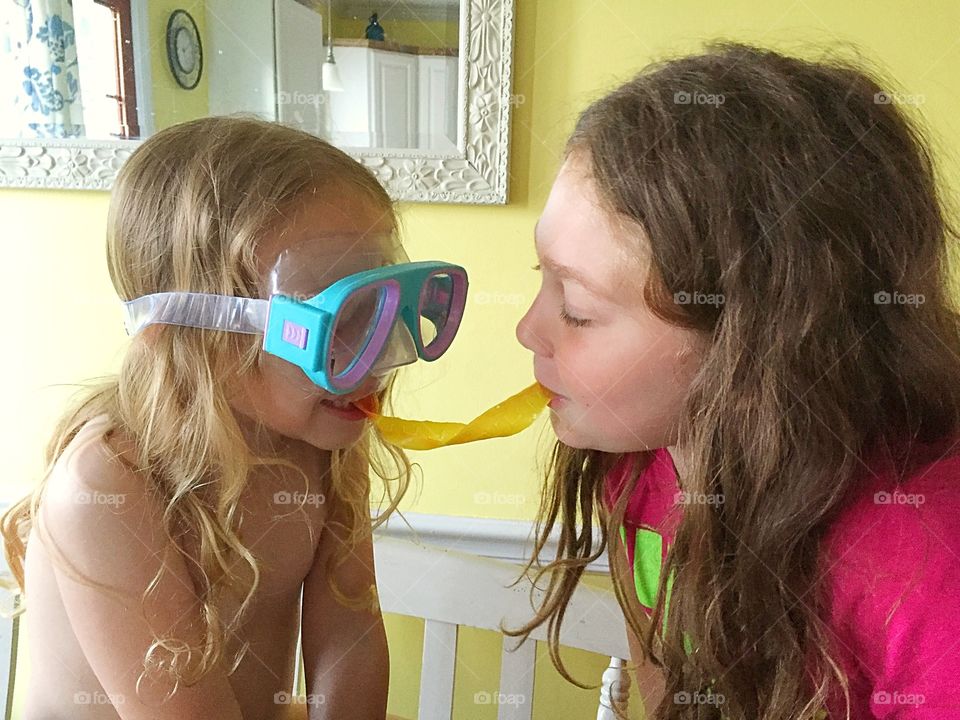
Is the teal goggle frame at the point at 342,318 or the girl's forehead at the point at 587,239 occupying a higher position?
the girl's forehead at the point at 587,239

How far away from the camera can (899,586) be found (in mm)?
637

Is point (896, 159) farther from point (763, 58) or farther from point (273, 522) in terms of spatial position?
point (273, 522)

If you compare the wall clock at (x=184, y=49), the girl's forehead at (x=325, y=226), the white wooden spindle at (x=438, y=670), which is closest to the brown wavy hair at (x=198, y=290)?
the girl's forehead at (x=325, y=226)

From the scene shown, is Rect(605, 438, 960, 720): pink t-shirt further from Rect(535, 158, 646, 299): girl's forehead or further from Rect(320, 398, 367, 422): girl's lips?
Rect(320, 398, 367, 422): girl's lips

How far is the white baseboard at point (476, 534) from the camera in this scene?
49.4 inches

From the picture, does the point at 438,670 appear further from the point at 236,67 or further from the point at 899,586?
the point at 236,67

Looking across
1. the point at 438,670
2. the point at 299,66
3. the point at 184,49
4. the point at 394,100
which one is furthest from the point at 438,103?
the point at 438,670

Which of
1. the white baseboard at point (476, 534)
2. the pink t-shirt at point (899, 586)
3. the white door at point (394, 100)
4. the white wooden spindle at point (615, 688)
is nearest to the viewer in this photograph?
the pink t-shirt at point (899, 586)

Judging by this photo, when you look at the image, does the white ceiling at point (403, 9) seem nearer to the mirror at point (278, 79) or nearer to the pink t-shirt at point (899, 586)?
the mirror at point (278, 79)

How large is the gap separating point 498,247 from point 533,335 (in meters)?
0.46

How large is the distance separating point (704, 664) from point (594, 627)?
0.28m

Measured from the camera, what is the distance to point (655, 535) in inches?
36.6

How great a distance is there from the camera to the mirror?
43.4 inches

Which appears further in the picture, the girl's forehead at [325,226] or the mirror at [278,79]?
the mirror at [278,79]
